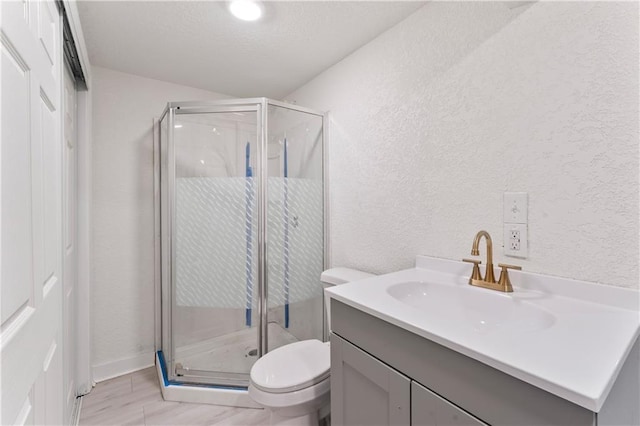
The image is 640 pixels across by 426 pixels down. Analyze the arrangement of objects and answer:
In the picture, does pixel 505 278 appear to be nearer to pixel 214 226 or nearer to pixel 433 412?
pixel 433 412

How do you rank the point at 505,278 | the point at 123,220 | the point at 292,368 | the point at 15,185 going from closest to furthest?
the point at 15,185 → the point at 505,278 → the point at 292,368 → the point at 123,220

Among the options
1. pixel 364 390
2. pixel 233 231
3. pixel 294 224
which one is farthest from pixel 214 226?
pixel 364 390

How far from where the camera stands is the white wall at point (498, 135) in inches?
35.2

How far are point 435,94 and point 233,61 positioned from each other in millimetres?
1378

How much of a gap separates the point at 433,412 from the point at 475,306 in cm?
50

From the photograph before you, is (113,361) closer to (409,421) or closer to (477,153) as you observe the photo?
(409,421)

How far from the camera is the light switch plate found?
108 cm

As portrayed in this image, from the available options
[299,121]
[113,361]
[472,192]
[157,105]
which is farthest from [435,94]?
[113,361]

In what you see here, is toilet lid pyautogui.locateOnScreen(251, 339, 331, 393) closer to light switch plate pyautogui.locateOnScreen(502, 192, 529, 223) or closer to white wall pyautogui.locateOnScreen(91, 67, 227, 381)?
light switch plate pyautogui.locateOnScreen(502, 192, 529, 223)

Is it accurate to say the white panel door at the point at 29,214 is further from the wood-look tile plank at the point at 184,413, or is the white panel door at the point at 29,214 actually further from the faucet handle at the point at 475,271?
the faucet handle at the point at 475,271

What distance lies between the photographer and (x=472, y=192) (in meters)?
1.24

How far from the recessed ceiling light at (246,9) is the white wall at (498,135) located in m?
0.67

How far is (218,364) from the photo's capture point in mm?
1930

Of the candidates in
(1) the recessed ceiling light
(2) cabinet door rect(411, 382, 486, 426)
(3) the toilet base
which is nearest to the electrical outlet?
(2) cabinet door rect(411, 382, 486, 426)
